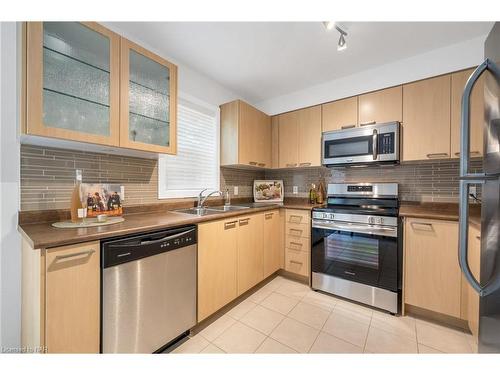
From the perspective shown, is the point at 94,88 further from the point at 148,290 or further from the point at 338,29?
the point at 338,29

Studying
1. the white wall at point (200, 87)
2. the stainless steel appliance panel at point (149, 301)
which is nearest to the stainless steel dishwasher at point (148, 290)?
the stainless steel appliance panel at point (149, 301)

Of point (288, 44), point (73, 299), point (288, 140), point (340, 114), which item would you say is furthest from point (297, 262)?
point (288, 44)

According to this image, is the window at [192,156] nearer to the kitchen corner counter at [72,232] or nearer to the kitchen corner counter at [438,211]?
the kitchen corner counter at [72,232]

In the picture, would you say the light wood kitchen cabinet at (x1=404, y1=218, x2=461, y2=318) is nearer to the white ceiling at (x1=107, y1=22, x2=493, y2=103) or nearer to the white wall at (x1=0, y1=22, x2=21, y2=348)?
the white ceiling at (x1=107, y1=22, x2=493, y2=103)

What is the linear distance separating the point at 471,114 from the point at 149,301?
2.95 m

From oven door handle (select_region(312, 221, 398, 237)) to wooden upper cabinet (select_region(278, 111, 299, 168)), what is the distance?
885mm

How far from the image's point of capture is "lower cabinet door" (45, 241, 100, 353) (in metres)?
0.95

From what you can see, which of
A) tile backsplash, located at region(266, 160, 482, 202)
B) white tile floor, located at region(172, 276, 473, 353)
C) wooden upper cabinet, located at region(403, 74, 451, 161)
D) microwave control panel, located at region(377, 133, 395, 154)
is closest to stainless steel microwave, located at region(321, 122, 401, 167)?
microwave control panel, located at region(377, 133, 395, 154)

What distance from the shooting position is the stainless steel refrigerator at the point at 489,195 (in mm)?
756

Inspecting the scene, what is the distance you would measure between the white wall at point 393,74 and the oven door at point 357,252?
59.4 inches
